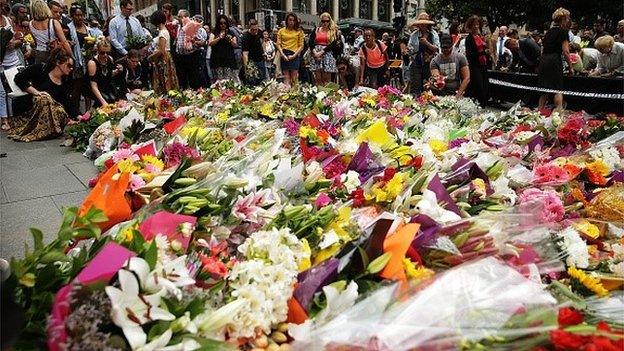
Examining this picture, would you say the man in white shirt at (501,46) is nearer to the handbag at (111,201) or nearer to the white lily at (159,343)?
the handbag at (111,201)

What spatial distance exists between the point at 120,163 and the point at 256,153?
0.69m

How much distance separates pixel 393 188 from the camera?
7.57 ft

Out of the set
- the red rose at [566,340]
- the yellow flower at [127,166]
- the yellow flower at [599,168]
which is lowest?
the yellow flower at [599,168]

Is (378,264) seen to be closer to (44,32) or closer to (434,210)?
(434,210)

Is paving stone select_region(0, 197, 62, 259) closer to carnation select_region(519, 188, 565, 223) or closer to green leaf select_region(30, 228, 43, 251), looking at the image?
green leaf select_region(30, 228, 43, 251)

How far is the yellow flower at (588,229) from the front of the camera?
2.28 meters

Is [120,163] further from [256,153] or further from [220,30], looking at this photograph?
[220,30]

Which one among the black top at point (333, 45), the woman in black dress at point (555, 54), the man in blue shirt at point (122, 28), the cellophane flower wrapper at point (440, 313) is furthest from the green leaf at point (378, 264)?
the black top at point (333, 45)

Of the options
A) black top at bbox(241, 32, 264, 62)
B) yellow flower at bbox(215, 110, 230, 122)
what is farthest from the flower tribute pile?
black top at bbox(241, 32, 264, 62)

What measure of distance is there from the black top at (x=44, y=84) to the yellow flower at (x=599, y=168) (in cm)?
624

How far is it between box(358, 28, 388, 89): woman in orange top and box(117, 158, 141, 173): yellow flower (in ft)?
25.5

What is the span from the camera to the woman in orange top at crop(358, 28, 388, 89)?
975cm

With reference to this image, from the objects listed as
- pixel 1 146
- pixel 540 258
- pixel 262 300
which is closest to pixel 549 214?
pixel 540 258

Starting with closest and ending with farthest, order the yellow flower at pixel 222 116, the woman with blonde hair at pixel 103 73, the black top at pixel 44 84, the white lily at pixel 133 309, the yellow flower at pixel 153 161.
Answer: the white lily at pixel 133 309 < the yellow flower at pixel 153 161 < the yellow flower at pixel 222 116 < the black top at pixel 44 84 < the woman with blonde hair at pixel 103 73
